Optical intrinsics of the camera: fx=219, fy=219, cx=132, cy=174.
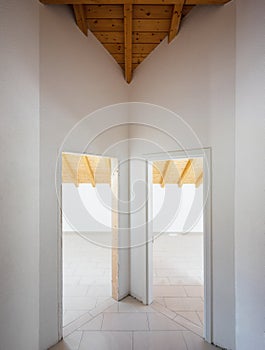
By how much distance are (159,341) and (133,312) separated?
1.59 ft

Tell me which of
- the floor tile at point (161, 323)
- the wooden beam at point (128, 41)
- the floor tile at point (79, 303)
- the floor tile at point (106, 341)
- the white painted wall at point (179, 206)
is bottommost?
the floor tile at point (79, 303)

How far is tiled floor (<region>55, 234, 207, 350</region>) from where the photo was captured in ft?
6.70

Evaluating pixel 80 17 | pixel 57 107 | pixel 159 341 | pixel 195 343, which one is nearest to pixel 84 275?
pixel 159 341

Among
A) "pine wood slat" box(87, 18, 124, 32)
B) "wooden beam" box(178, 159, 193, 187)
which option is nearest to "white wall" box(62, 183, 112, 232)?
"wooden beam" box(178, 159, 193, 187)

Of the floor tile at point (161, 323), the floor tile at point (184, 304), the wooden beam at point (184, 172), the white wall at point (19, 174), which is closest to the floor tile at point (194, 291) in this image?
the floor tile at point (184, 304)

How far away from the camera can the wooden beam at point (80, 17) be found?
Answer: 196 centimetres

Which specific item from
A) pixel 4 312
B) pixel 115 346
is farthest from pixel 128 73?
pixel 115 346

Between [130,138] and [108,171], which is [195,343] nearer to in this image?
[130,138]

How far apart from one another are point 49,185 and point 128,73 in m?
1.62

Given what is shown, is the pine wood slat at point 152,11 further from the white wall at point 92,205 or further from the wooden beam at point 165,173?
the white wall at point 92,205

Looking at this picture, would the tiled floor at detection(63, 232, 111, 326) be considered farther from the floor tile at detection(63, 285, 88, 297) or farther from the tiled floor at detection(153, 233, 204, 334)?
the tiled floor at detection(153, 233, 204, 334)

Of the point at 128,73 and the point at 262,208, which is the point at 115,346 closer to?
the point at 262,208

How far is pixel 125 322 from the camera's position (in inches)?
91.0

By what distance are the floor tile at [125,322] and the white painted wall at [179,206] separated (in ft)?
10.1
